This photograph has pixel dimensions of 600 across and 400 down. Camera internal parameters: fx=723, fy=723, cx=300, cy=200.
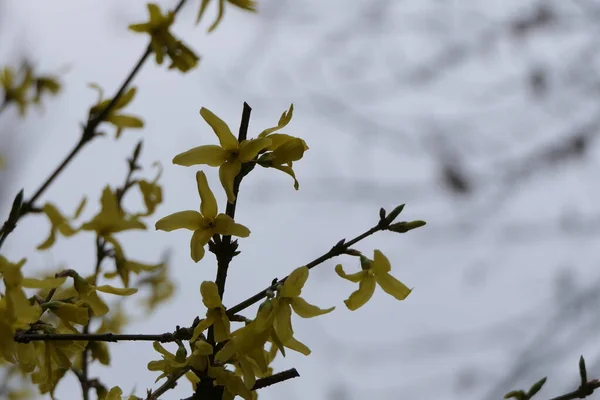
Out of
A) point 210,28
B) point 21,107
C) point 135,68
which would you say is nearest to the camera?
point 135,68

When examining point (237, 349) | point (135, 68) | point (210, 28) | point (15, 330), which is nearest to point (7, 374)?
point (135, 68)

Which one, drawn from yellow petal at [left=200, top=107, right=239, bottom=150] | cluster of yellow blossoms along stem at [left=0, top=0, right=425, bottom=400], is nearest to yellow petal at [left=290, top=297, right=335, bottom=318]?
cluster of yellow blossoms along stem at [left=0, top=0, right=425, bottom=400]

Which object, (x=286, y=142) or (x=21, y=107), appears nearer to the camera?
(x=286, y=142)

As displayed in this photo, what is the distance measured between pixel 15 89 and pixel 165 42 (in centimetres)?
96

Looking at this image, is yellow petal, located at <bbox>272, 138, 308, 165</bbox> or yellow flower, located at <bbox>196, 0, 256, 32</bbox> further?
yellow flower, located at <bbox>196, 0, 256, 32</bbox>

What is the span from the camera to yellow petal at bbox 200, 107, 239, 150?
1.29m

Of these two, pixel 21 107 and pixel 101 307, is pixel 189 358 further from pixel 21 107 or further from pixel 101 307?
pixel 21 107

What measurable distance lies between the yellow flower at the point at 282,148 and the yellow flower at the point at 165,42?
1044 mm

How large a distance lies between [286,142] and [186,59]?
42.9 inches

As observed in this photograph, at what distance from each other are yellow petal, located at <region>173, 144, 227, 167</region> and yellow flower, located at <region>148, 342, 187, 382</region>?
0.32 metres

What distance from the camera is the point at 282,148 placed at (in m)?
1.26

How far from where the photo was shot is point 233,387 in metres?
1.17

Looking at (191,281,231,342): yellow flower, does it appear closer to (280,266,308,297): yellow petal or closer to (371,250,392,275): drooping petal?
(280,266,308,297): yellow petal

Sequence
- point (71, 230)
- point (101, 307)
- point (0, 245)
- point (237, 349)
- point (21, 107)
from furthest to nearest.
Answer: point (21, 107)
point (71, 230)
point (0, 245)
point (101, 307)
point (237, 349)
